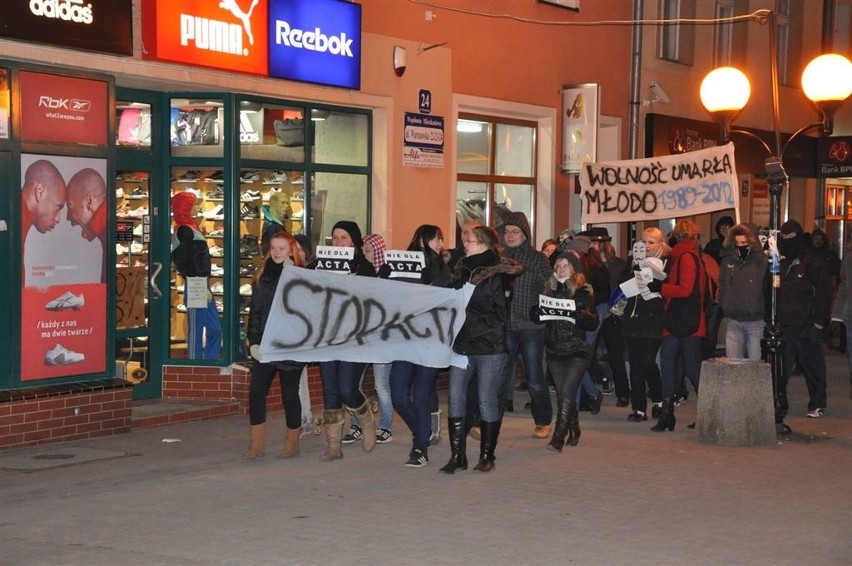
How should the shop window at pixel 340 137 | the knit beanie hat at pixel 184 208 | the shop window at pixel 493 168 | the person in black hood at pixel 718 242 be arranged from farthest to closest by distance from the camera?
the person in black hood at pixel 718 242 < the shop window at pixel 493 168 < the shop window at pixel 340 137 < the knit beanie hat at pixel 184 208

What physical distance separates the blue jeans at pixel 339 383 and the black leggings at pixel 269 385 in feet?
0.82

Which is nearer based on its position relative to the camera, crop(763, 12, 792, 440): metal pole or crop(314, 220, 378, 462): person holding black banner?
crop(314, 220, 378, 462): person holding black banner

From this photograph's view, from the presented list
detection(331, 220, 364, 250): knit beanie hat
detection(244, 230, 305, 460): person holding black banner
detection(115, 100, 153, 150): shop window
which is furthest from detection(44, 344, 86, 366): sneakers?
detection(331, 220, 364, 250): knit beanie hat

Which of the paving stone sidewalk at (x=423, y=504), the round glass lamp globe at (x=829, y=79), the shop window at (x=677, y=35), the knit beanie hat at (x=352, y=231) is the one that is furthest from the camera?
the shop window at (x=677, y=35)

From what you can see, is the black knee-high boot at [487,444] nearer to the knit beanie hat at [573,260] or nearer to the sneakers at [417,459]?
the sneakers at [417,459]

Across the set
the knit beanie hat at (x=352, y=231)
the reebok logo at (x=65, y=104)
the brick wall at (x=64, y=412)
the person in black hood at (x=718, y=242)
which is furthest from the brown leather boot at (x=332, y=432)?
the person in black hood at (x=718, y=242)

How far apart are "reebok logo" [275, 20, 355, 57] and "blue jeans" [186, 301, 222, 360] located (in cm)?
291

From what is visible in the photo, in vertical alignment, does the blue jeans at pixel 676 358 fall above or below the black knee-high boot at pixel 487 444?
above

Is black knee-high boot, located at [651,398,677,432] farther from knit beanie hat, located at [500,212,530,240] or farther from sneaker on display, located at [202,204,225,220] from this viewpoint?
sneaker on display, located at [202,204,225,220]

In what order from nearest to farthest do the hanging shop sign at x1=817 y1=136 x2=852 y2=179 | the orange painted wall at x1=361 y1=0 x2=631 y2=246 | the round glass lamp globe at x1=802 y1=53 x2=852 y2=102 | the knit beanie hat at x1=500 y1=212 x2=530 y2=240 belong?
the knit beanie hat at x1=500 y1=212 x2=530 y2=240, the round glass lamp globe at x1=802 y1=53 x2=852 y2=102, the orange painted wall at x1=361 y1=0 x2=631 y2=246, the hanging shop sign at x1=817 y1=136 x2=852 y2=179

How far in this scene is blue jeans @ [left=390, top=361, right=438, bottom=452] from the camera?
33.9 ft

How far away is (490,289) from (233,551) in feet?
10.8

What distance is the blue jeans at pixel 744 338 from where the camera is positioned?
1283cm

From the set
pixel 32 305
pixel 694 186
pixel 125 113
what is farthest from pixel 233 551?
pixel 694 186
